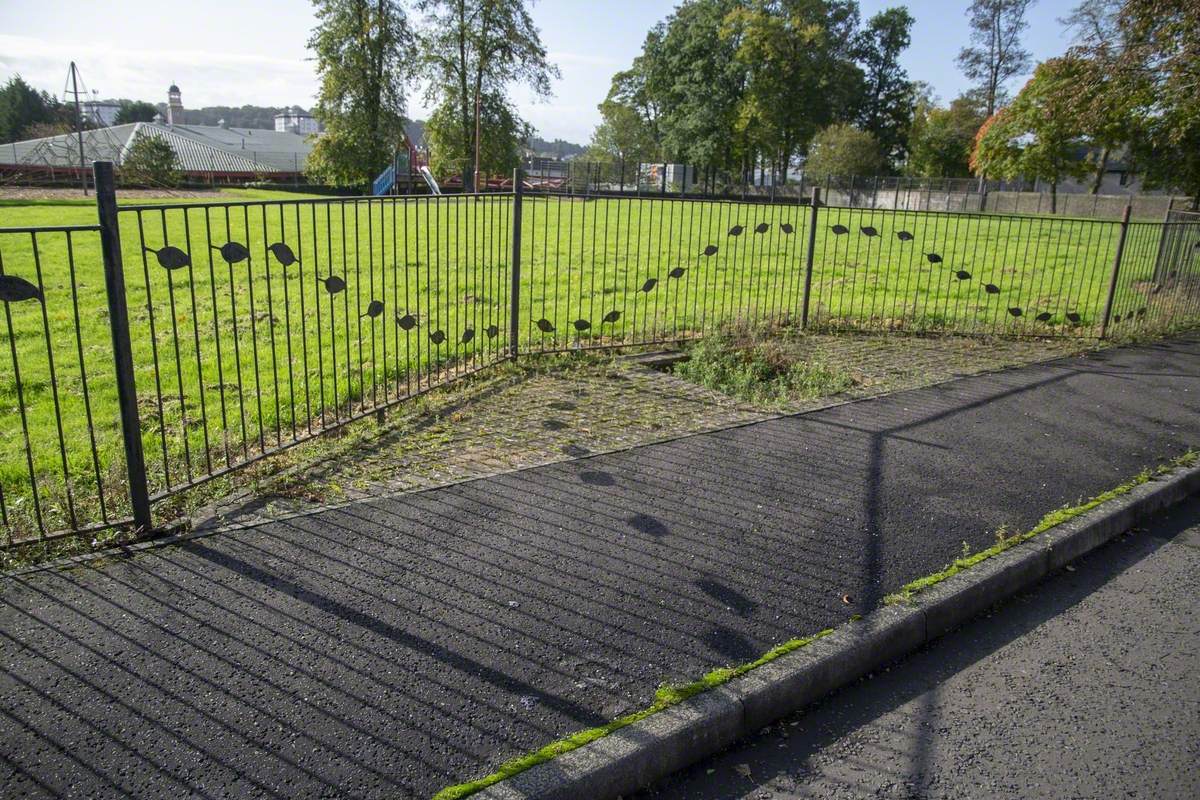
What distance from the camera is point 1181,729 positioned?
124 inches

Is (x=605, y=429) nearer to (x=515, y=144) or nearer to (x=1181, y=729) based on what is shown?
(x=1181, y=729)

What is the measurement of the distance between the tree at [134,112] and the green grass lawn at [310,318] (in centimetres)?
8947

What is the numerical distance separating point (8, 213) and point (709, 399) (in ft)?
65.3

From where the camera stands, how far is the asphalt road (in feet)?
9.33

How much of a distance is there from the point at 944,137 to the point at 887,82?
1186 cm

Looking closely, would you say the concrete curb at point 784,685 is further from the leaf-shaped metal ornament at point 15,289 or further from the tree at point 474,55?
the tree at point 474,55

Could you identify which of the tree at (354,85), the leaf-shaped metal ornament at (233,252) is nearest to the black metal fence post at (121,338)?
the leaf-shaped metal ornament at (233,252)

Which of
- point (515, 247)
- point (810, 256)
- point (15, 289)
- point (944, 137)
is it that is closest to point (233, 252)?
point (15, 289)

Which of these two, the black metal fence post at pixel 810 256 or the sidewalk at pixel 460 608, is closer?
the sidewalk at pixel 460 608

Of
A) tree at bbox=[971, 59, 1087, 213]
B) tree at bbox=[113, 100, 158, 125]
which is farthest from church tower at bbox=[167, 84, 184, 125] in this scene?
tree at bbox=[971, 59, 1087, 213]

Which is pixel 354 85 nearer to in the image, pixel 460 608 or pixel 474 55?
pixel 474 55

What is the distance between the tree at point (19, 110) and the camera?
62641 millimetres

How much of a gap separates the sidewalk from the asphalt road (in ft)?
1.27

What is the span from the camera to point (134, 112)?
9319cm
